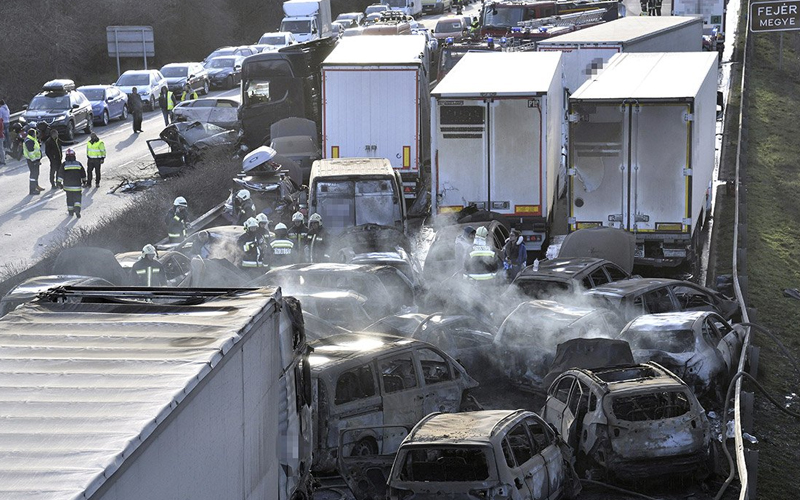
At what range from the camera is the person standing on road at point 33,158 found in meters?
27.1

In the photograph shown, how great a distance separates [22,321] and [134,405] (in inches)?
78.0

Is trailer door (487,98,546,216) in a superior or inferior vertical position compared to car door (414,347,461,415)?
superior

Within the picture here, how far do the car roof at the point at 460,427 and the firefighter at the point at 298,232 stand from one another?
8.70 meters

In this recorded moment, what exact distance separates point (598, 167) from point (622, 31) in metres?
12.5

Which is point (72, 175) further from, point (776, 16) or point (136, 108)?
point (776, 16)

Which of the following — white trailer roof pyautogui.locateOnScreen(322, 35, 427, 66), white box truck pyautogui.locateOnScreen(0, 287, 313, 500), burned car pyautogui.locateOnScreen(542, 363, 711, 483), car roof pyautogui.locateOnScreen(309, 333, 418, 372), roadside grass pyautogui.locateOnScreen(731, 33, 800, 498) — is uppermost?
white trailer roof pyautogui.locateOnScreen(322, 35, 427, 66)

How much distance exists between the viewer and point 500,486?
8.87m

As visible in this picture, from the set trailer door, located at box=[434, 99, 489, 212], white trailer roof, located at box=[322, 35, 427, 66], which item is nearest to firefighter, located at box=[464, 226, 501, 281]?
trailer door, located at box=[434, 99, 489, 212]

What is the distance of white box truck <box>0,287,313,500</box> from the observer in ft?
17.5

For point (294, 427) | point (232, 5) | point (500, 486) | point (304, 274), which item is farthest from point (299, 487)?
point (232, 5)

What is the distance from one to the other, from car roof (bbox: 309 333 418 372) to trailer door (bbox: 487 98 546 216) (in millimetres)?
8947

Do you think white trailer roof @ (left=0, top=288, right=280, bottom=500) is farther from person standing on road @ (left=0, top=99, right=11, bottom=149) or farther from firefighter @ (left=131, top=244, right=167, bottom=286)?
person standing on road @ (left=0, top=99, right=11, bottom=149)

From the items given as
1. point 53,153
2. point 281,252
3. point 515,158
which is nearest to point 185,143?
point 53,153

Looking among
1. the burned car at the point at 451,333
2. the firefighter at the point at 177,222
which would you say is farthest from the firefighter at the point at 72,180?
the burned car at the point at 451,333
